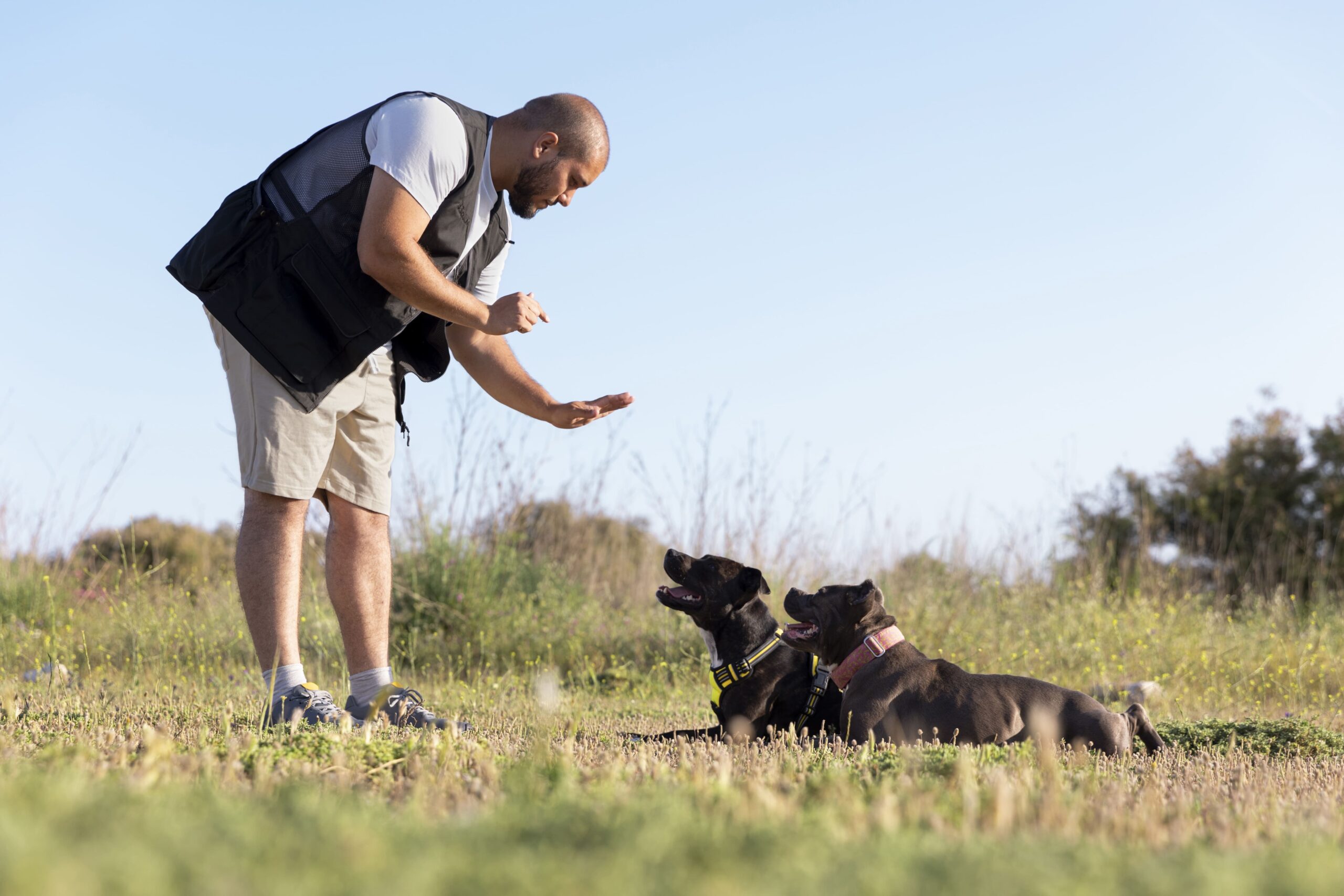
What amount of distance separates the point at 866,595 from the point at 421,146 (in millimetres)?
2792

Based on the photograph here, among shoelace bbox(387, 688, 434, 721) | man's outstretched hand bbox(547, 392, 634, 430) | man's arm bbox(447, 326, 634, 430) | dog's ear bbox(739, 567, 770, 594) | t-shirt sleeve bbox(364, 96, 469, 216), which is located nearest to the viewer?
t-shirt sleeve bbox(364, 96, 469, 216)

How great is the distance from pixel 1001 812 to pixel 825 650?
3.43 m

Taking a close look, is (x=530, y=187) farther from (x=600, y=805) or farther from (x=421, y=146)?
(x=600, y=805)

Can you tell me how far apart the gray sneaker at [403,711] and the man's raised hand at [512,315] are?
143 centimetres

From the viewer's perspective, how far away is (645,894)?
1273mm

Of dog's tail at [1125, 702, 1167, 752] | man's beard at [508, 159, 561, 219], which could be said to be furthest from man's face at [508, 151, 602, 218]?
dog's tail at [1125, 702, 1167, 752]

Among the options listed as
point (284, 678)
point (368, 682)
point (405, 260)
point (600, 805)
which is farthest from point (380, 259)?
point (600, 805)

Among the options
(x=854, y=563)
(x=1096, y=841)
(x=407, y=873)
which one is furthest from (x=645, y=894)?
(x=854, y=563)

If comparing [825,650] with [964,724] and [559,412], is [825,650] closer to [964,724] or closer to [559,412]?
[964,724]

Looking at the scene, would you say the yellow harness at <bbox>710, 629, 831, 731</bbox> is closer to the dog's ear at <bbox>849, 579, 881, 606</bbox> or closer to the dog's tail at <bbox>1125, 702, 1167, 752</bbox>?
the dog's ear at <bbox>849, 579, 881, 606</bbox>

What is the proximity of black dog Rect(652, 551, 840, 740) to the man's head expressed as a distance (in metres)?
2.16

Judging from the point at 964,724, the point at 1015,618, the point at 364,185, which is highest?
the point at 364,185

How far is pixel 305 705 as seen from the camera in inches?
163

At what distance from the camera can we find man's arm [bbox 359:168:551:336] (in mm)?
4062
